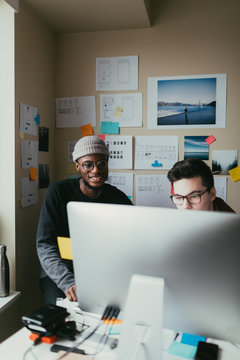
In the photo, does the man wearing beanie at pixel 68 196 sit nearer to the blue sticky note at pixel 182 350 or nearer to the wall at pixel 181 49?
the wall at pixel 181 49

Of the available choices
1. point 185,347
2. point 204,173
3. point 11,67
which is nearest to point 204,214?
point 185,347

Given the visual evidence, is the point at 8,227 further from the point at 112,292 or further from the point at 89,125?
the point at 112,292

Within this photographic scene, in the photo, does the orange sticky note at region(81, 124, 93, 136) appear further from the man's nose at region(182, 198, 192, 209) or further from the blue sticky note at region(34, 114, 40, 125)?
the man's nose at region(182, 198, 192, 209)

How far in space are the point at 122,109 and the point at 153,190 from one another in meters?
0.68

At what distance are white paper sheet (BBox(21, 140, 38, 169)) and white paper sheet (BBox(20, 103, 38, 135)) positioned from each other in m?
0.07

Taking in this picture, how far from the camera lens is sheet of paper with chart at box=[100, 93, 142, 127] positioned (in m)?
2.48

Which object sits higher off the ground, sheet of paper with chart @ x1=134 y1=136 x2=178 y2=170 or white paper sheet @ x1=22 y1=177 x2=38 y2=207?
sheet of paper with chart @ x1=134 y1=136 x2=178 y2=170

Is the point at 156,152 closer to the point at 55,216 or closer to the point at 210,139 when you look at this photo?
the point at 210,139

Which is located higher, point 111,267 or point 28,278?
point 111,267

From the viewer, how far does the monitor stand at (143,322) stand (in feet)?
2.78

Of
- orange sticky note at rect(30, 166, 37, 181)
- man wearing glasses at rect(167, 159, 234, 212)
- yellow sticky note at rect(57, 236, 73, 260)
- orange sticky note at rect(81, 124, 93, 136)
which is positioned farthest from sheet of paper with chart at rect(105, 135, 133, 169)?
yellow sticky note at rect(57, 236, 73, 260)

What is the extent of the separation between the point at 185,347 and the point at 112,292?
32 centimetres

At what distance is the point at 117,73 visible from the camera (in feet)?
8.23

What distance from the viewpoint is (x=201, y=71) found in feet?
7.80
